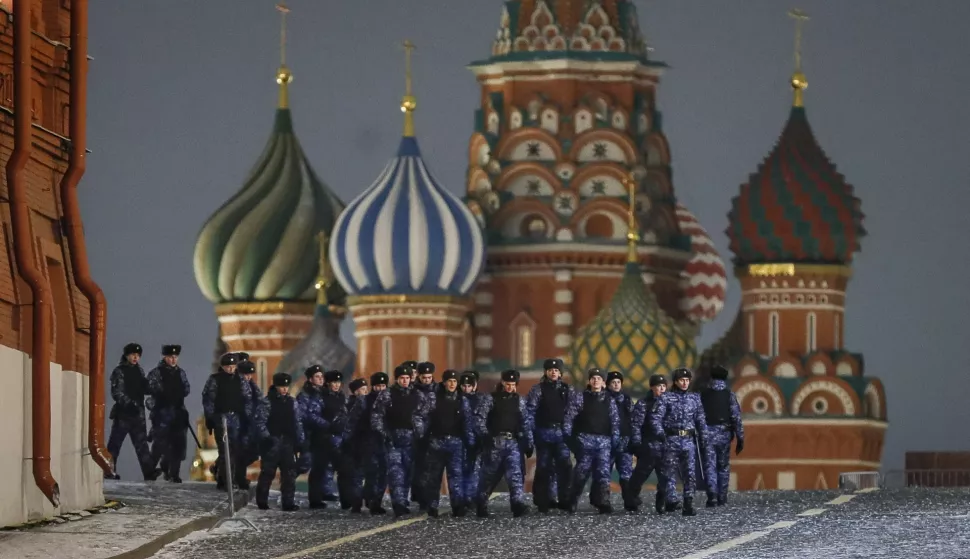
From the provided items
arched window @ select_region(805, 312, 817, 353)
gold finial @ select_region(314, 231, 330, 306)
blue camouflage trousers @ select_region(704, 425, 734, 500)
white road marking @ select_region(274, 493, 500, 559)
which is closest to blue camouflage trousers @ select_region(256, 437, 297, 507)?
white road marking @ select_region(274, 493, 500, 559)

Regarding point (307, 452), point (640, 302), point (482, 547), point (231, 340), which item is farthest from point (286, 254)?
point (482, 547)

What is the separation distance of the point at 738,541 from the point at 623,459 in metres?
6.05

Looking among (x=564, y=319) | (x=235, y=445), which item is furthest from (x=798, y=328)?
(x=235, y=445)

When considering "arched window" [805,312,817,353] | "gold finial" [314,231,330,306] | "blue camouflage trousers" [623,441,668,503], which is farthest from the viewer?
"gold finial" [314,231,330,306]

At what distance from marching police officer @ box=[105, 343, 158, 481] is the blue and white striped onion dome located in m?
34.7

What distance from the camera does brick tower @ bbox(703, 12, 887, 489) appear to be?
6894cm

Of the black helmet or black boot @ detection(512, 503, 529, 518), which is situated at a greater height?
the black helmet

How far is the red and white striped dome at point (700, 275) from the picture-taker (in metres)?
73.1

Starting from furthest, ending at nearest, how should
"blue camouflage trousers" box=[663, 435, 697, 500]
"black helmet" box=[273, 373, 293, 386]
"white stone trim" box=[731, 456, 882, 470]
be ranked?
1. "white stone trim" box=[731, 456, 882, 470]
2. "black helmet" box=[273, 373, 293, 386]
3. "blue camouflage trousers" box=[663, 435, 697, 500]

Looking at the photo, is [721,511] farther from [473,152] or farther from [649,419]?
[473,152]

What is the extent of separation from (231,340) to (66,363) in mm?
45918

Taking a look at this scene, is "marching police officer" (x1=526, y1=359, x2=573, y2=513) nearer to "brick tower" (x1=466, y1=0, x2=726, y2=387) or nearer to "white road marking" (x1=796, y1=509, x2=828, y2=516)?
Answer: "white road marking" (x1=796, y1=509, x2=828, y2=516)

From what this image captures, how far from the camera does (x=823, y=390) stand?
6950 centimetres

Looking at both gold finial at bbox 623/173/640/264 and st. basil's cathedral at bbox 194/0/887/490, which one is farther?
gold finial at bbox 623/173/640/264
